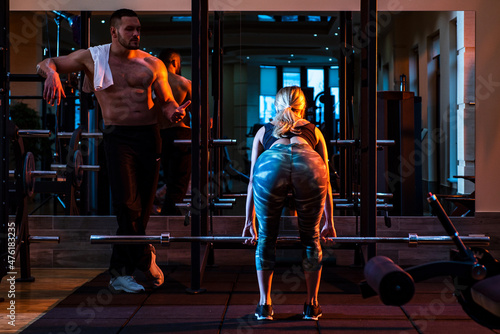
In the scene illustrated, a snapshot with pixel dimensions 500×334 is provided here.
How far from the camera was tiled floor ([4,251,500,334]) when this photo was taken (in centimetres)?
325

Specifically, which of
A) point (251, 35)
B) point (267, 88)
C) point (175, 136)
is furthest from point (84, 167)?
point (251, 35)

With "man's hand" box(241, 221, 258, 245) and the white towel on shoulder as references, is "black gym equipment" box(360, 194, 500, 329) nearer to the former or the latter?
"man's hand" box(241, 221, 258, 245)

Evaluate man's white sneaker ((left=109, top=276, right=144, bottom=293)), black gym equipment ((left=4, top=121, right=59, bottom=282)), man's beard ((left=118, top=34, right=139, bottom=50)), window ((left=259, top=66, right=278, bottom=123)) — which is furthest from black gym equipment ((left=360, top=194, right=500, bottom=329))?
window ((left=259, top=66, right=278, bottom=123))

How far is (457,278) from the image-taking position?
Answer: 83.4 inches

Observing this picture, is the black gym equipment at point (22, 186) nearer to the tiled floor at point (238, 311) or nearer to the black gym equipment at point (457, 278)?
the tiled floor at point (238, 311)

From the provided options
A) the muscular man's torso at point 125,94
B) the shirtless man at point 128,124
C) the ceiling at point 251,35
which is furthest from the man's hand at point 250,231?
the ceiling at point 251,35

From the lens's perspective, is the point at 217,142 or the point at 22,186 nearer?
the point at 22,186

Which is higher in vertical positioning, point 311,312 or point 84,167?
point 84,167

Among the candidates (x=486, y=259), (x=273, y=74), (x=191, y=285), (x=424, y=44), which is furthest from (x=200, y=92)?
(x=486, y=259)

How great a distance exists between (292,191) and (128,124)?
4.68 feet

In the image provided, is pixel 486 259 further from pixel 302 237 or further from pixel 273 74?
pixel 273 74

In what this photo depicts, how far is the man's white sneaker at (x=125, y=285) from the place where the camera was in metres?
4.15

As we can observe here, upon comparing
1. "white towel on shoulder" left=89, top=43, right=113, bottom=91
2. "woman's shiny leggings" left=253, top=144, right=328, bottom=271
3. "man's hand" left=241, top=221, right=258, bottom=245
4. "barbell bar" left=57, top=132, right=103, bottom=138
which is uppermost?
"white towel on shoulder" left=89, top=43, right=113, bottom=91

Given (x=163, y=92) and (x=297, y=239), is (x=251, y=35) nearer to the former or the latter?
(x=163, y=92)
